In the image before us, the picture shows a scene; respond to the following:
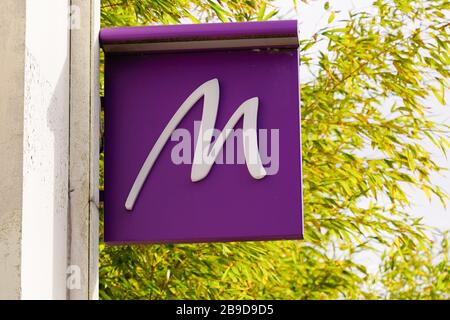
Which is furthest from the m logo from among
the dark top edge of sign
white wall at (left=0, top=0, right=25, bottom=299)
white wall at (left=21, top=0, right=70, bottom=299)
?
white wall at (left=0, top=0, right=25, bottom=299)

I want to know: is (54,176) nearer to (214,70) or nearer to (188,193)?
(188,193)

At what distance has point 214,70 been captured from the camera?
421 cm

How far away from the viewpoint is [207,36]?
4.18 m

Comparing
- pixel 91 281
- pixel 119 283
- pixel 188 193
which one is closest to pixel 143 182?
pixel 188 193

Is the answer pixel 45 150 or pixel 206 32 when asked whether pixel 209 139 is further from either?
pixel 45 150

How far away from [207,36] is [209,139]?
0.43 metres

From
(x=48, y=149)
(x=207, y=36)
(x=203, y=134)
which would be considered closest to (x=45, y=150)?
(x=48, y=149)

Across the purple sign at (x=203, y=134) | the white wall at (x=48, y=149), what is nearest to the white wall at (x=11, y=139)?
the white wall at (x=48, y=149)

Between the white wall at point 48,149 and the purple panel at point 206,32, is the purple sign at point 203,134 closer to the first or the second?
the purple panel at point 206,32

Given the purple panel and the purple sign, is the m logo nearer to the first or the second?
the purple sign

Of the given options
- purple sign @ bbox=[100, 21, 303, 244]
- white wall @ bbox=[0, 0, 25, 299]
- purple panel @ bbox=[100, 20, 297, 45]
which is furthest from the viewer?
purple panel @ bbox=[100, 20, 297, 45]

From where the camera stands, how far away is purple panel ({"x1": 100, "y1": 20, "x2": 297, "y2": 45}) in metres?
4.16

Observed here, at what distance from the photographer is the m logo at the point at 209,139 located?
13.3ft
